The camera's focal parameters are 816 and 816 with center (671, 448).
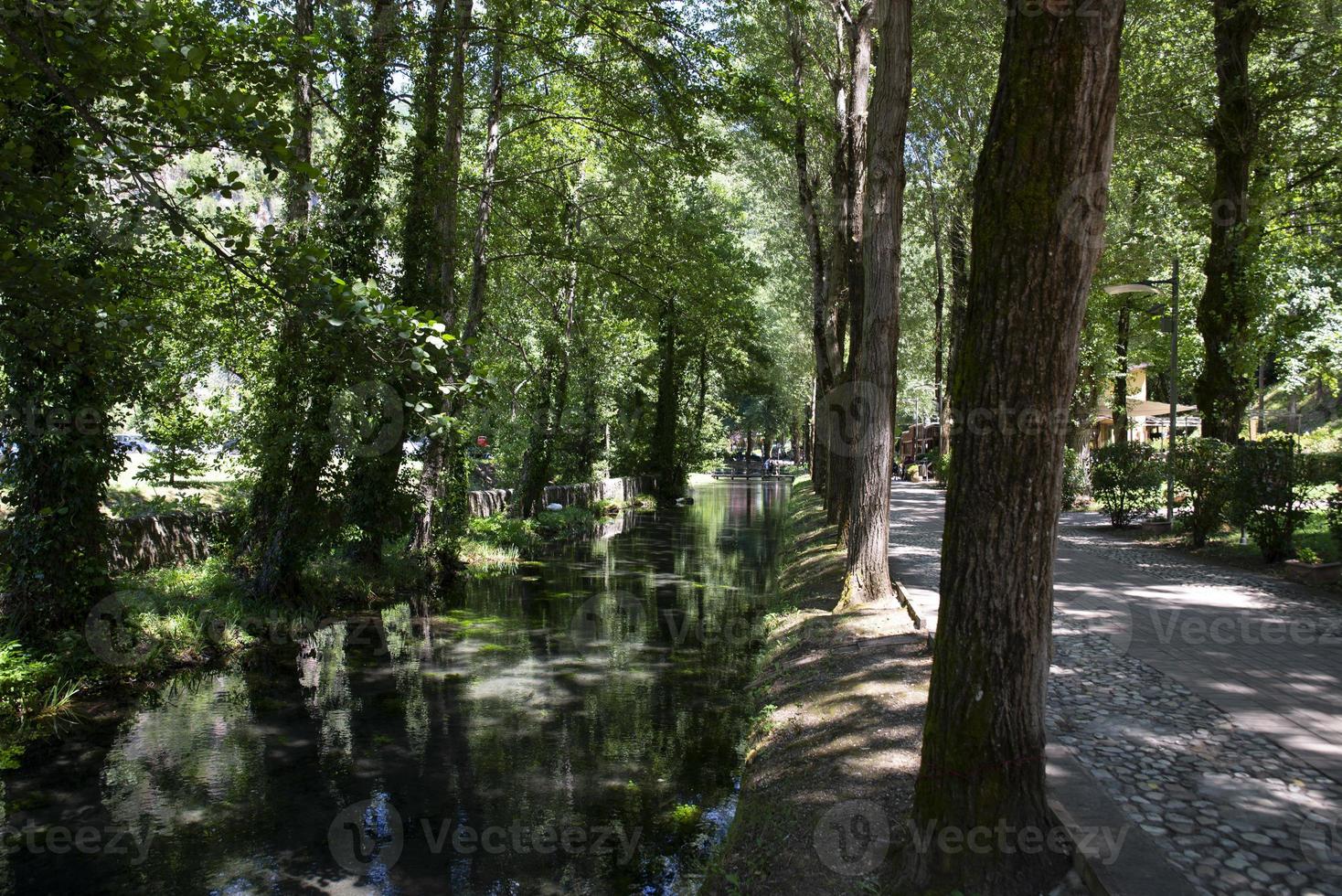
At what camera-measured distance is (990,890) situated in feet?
11.3

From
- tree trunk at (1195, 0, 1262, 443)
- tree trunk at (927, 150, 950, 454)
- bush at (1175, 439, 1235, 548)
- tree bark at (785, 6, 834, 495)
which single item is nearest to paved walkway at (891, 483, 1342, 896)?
bush at (1175, 439, 1235, 548)

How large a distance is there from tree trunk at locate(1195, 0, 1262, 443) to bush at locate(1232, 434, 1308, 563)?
2405mm

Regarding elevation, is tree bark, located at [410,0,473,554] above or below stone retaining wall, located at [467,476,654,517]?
above

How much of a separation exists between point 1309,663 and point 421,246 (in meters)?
13.2

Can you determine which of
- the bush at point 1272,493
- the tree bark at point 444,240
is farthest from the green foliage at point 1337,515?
the tree bark at point 444,240

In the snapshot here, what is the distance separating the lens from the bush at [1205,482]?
12312 mm

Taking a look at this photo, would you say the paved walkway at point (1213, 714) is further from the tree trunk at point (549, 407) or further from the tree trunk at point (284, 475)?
the tree trunk at point (549, 407)

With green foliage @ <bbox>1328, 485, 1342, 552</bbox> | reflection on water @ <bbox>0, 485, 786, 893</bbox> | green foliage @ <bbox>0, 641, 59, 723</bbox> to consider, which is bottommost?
reflection on water @ <bbox>0, 485, 786, 893</bbox>

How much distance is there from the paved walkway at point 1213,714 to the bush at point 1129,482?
5.64 metres

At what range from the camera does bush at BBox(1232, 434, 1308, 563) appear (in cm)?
1083

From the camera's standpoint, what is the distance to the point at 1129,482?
53.3 feet

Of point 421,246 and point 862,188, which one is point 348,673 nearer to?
point 421,246

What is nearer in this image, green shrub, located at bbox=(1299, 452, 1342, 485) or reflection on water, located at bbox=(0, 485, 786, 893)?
reflection on water, located at bbox=(0, 485, 786, 893)

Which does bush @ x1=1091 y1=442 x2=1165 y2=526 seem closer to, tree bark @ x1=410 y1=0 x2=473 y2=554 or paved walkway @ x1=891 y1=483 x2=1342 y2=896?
paved walkway @ x1=891 y1=483 x2=1342 y2=896
